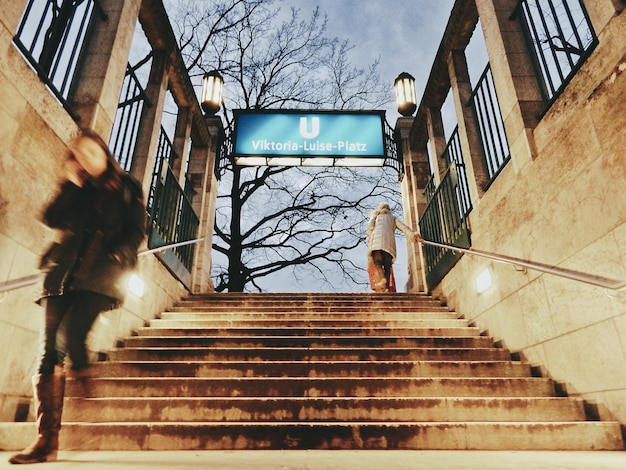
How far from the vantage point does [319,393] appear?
10.0 feet

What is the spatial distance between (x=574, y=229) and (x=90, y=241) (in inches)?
140

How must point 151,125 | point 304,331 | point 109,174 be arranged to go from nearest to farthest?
point 109,174 → point 304,331 → point 151,125

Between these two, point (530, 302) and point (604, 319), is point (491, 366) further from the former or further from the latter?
point (604, 319)

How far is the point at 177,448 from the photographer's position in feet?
7.73

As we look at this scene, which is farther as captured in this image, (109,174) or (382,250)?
(382,250)

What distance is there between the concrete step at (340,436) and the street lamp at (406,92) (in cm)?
738

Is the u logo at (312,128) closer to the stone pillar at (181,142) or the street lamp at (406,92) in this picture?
the street lamp at (406,92)

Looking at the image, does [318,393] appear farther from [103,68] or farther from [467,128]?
[467,128]

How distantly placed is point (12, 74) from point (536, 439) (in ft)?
15.4

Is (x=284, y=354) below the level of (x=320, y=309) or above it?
below

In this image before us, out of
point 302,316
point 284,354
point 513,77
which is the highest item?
point 513,77

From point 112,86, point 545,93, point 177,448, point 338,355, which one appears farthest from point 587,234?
point 112,86

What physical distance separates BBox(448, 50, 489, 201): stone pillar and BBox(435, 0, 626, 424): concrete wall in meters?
0.91

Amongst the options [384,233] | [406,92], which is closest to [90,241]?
[384,233]
